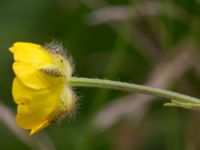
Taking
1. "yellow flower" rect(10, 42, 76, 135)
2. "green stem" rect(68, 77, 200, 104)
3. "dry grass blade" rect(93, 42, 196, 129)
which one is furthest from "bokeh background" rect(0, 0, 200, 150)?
"green stem" rect(68, 77, 200, 104)

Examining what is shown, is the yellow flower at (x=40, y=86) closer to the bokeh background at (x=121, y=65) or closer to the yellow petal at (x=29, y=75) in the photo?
the yellow petal at (x=29, y=75)

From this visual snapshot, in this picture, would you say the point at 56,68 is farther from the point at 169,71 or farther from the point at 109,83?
the point at 169,71

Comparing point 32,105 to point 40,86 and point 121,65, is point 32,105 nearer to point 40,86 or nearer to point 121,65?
point 40,86

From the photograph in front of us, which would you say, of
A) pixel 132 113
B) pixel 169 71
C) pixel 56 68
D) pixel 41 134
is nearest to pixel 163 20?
pixel 169 71

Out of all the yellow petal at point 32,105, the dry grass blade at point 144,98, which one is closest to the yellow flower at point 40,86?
the yellow petal at point 32,105

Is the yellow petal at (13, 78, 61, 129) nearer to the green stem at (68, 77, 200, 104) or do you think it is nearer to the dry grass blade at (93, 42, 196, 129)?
the green stem at (68, 77, 200, 104)

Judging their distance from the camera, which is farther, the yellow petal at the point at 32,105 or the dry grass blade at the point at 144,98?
the dry grass blade at the point at 144,98
